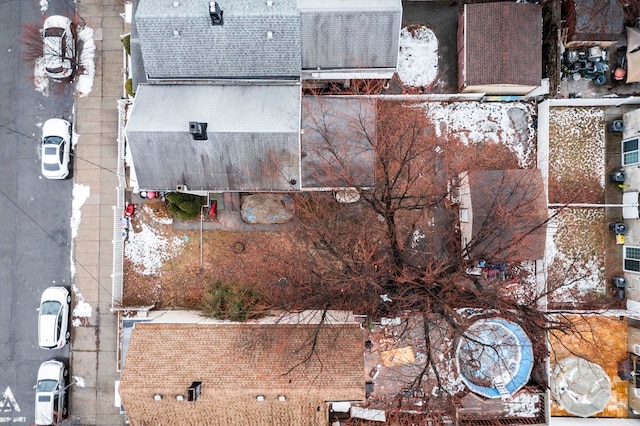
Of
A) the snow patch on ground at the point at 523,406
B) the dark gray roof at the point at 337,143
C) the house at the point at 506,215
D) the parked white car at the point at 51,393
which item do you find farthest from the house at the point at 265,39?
the snow patch on ground at the point at 523,406

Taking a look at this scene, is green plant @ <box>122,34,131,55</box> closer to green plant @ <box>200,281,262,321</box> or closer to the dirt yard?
the dirt yard

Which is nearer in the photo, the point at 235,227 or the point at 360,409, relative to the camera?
the point at 360,409

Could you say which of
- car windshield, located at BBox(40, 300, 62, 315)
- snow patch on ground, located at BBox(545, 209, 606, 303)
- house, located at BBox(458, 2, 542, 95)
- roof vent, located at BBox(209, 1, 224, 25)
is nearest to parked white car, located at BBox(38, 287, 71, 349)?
car windshield, located at BBox(40, 300, 62, 315)

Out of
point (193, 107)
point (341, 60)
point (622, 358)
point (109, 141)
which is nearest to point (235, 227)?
point (193, 107)

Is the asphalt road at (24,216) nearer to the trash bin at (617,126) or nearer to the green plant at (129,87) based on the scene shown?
the green plant at (129,87)

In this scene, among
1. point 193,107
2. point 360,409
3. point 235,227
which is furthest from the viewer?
point 235,227

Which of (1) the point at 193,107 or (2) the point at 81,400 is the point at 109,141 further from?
(2) the point at 81,400

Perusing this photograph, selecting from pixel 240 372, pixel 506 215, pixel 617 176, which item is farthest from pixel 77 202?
pixel 617 176
